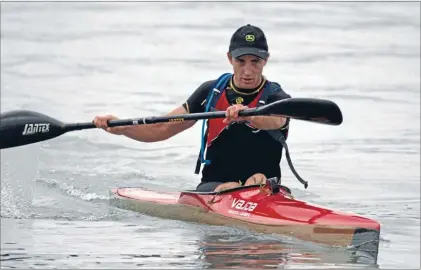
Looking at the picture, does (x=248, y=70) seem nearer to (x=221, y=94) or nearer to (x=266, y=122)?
(x=221, y=94)

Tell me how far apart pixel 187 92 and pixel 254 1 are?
28.0 ft

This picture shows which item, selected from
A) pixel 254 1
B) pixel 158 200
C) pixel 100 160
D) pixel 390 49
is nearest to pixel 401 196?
pixel 158 200

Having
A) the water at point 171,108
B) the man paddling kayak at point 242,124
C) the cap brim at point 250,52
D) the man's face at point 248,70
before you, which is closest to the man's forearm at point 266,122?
the man paddling kayak at point 242,124

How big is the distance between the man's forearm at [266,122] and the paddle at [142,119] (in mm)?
315

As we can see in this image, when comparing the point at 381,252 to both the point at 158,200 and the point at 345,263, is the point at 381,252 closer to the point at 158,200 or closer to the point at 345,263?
the point at 345,263

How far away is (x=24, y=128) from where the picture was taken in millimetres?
10688

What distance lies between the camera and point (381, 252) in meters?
9.62

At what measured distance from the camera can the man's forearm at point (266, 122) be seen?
1009 centimetres

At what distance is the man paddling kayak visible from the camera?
10211 mm

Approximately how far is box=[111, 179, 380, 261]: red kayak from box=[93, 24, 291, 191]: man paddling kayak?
16 centimetres

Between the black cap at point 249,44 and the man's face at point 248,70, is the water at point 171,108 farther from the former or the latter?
the black cap at point 249,44

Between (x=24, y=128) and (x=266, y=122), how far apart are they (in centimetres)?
191

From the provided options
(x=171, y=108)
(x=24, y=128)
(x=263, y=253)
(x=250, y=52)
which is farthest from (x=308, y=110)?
(x=171, y=108)

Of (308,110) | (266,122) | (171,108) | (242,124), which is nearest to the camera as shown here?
(308,110)
